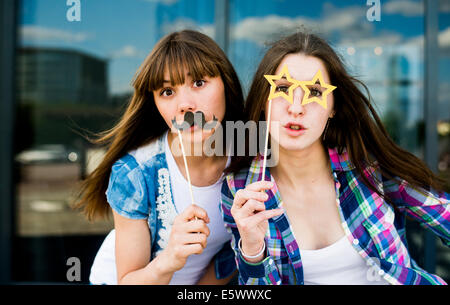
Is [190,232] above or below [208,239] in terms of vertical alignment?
above

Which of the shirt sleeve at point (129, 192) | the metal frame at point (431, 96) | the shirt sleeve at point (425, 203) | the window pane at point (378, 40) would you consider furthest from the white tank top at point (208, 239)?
the metal frame at point (431, 96)

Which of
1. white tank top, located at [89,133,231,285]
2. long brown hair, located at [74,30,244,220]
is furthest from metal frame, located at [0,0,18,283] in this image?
white tank top, located at [89,133,231,285]

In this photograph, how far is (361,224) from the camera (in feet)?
3.48

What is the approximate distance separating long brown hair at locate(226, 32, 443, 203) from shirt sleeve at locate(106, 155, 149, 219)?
0.91 ft

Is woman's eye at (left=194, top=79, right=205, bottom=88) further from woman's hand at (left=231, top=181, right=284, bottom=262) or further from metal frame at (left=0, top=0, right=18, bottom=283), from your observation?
metal frame at (left=0, top=0, right=18, bottom=283)

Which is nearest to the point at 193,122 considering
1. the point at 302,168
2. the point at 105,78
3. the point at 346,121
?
the point at 302,168

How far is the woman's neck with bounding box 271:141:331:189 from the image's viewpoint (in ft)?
3.78

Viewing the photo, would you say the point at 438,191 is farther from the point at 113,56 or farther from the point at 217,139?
the point at 113,56

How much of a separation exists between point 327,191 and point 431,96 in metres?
1.51

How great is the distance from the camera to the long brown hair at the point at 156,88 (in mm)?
1065

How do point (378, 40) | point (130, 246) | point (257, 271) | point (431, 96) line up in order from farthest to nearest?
1. point (378, 40)
2. point (431, 96)
3. point (130, 246)
4. point (257, 271)

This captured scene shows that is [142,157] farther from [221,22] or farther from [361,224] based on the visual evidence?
[221,22]

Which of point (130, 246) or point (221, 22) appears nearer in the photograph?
point (130, 246)

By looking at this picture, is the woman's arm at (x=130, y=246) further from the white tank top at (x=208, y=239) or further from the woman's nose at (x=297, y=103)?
the woman's nose at (x=297, y=103)
